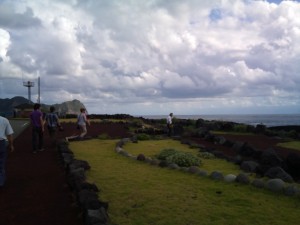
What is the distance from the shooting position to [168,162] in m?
12.8

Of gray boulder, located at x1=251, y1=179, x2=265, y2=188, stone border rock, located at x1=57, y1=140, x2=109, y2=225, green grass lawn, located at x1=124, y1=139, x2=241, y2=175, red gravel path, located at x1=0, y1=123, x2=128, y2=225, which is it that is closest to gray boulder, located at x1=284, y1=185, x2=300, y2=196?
gray boulder, located at x1=251, y1=179, x2=265, y2=188

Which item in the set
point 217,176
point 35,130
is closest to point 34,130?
point 35,130

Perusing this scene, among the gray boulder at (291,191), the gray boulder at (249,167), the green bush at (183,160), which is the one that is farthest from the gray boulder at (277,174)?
the green bush at (183,160)

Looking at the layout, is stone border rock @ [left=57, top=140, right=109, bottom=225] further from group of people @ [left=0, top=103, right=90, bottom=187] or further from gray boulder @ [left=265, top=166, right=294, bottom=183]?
gray boulder @ [left=265, top=166, right=294, bottom=183]

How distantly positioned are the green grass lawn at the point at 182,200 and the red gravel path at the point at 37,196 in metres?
0.84

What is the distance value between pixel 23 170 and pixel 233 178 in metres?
6.16

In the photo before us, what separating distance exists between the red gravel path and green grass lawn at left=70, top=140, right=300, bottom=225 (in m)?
0.84

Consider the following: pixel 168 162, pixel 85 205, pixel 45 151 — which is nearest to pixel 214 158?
pixel 168 162

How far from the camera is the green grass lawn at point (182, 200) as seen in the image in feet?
24.0

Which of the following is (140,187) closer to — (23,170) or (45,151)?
(23,170)

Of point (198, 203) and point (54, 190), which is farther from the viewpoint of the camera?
point (54, 190)

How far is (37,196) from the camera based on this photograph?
28.7 ft

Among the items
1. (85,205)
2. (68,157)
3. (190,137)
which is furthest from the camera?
(190,137)

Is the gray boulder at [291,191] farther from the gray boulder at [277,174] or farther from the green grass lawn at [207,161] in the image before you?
the green grass lawn at [207,161]
